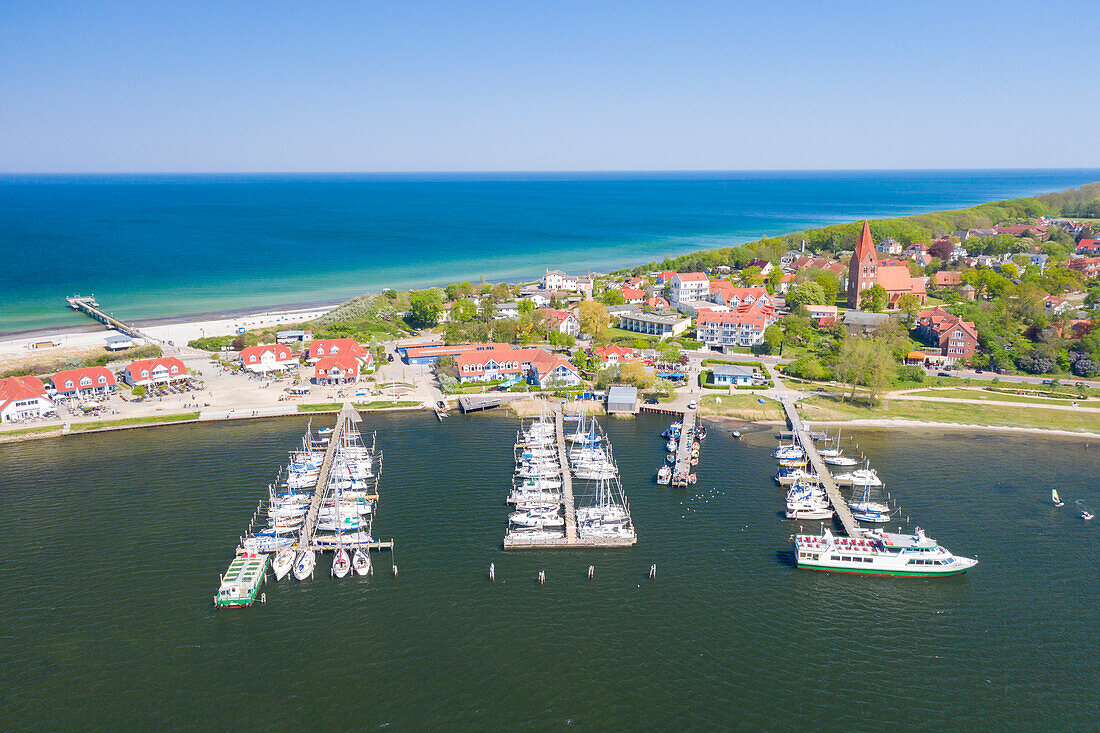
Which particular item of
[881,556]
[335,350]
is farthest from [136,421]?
[881,556]

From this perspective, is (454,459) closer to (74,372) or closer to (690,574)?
(690,574)

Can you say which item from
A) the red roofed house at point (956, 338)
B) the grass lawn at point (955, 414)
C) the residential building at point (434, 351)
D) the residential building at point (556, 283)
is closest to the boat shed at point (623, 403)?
the grass lawn at point (955, 414)

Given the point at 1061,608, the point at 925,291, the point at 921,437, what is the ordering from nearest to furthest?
1. the point at 1061,608
2. the point at 921,437
3. the point at 925,291

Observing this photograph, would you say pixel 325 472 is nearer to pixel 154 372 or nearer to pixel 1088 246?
pixel 154 372

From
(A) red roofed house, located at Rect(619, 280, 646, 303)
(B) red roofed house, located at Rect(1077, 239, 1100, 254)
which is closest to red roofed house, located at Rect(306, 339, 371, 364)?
(A) red roofed house, located at Rect(619, 280, 646, 303)

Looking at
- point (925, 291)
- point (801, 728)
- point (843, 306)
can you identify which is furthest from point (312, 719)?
point (925, 291)

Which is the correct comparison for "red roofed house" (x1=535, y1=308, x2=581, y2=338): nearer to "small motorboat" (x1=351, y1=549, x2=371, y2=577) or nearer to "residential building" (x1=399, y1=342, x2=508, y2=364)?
"residential building" (x1=399, y1=342, x2=508, y2=364)

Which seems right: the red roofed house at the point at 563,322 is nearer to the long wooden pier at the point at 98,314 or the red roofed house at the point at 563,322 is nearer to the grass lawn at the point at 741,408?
the grass lawn at the point at 741,408
